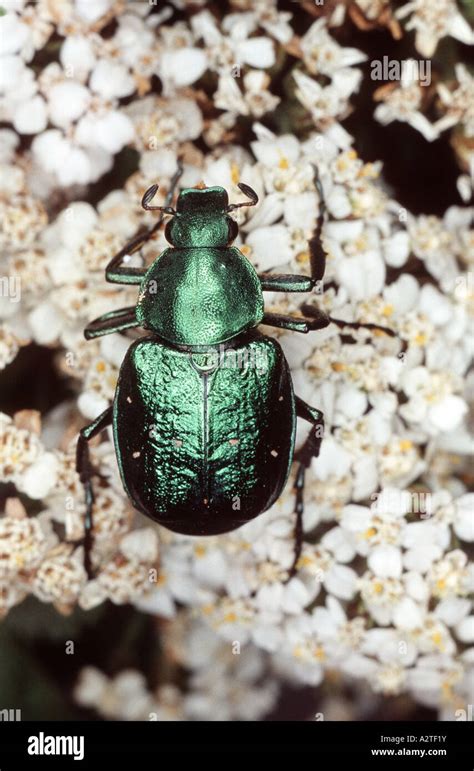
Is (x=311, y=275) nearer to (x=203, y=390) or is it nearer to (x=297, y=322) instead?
(x=297, y=322)

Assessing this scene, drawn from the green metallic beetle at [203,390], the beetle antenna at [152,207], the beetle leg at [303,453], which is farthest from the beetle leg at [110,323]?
the beetle leg at [303,453]

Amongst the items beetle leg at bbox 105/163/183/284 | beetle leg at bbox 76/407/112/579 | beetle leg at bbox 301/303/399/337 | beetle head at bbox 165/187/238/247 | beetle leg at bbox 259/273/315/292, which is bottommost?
beetle leg at bbox 76/407/112/579

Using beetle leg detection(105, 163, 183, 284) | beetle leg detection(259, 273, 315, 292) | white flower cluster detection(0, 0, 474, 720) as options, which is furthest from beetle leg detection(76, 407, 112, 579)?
beetle leg detection(259, 273, 315, 292)

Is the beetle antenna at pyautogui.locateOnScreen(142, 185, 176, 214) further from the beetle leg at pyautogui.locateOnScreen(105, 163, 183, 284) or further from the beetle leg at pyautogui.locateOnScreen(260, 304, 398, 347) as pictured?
the beetle leg at pyautogui.locateOnScreen(260, 304, 398, 347)

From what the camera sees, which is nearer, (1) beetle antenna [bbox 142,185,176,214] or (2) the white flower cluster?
(1) beetle antenna [bbox 142,185,176,214]

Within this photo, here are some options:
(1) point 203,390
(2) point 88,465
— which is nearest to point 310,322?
(1) point 203,390

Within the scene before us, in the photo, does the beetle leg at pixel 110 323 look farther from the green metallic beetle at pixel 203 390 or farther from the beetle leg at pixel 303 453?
the beetle leg at pixel 303 453
